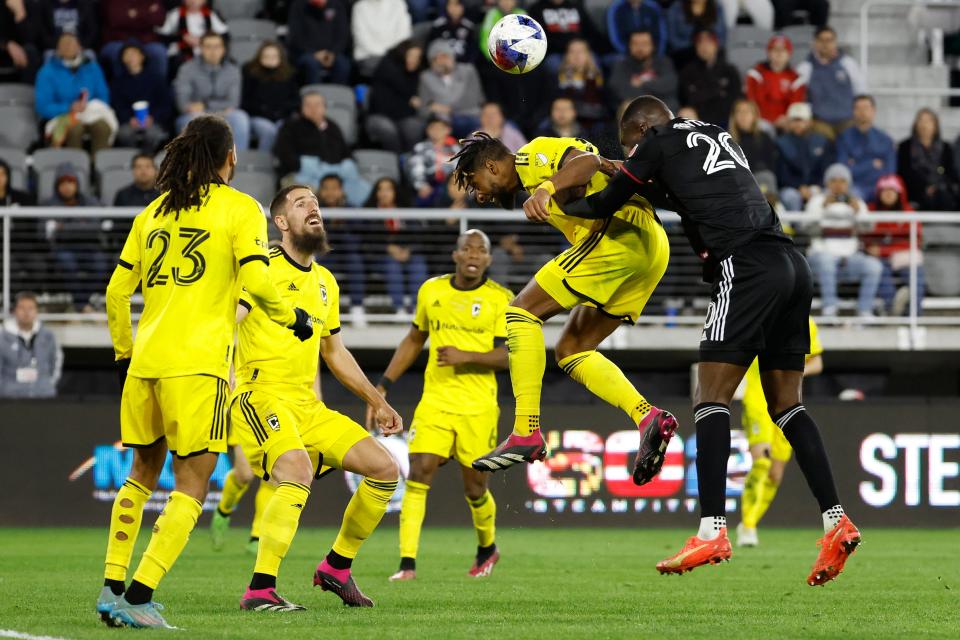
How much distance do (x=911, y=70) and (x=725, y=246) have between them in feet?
47.2

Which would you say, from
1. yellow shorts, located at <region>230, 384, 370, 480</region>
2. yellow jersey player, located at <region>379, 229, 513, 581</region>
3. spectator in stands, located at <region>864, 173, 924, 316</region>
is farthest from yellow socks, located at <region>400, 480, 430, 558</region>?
spectator in stands, located at <region>864, 173, 924, 316</region>

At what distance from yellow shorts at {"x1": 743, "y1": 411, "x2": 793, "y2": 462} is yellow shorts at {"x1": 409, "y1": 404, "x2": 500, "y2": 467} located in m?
3.35

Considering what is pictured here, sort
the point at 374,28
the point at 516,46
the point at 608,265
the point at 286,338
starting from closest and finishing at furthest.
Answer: the point at 608,265
the point at 286,338
the point at 516,46
the point at 374,28

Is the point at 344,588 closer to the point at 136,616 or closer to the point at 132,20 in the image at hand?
the point at 136,616

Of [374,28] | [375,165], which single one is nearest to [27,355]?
[375,165]

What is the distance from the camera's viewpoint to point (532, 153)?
827 centimetres

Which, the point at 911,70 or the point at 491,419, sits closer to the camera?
the point at 491,419

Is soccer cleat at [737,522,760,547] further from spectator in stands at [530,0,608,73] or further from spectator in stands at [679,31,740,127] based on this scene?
spectator in stands at [530,0,608,73]

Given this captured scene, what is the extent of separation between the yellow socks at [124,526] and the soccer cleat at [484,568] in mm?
3841

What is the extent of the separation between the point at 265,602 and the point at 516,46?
3521 mm

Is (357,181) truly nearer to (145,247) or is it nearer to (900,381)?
(900,381)

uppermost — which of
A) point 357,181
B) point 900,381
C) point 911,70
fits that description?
point 911,70

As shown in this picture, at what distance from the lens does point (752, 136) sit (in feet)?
57.5

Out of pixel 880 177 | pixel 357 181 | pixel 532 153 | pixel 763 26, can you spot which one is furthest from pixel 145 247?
pixel 763 26
